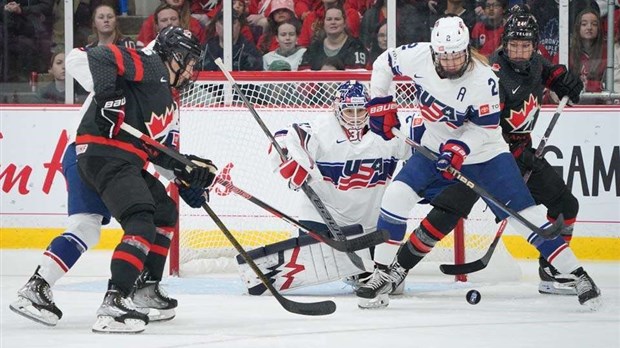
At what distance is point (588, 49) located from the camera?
6539 mm

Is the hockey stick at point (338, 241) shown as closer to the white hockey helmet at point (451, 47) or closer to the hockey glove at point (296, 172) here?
the hockey glove at point (296, 172)

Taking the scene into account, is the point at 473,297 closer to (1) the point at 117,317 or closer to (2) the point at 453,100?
(2) the point at 453,100

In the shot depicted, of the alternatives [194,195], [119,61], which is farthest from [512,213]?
[119,61]

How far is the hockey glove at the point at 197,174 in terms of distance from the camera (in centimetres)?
454

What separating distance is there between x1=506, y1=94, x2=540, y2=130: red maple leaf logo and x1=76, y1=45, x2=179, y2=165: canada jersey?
153 centimetres

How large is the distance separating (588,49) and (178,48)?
267 cm

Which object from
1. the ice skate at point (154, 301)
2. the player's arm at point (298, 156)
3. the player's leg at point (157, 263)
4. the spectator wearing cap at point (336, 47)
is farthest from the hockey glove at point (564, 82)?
Result: the ice skate at point (154, 301)

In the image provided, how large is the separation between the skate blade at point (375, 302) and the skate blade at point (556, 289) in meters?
0.82

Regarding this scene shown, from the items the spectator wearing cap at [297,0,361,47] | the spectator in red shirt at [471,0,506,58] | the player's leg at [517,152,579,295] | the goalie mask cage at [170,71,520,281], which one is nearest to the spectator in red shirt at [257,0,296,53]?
the spectator wearing cap at [297,0,361,47]

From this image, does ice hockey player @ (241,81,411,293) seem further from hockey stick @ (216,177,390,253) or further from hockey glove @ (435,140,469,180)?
hockey glove @ (435,140,469,180)

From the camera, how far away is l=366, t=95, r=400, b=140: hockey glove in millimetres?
5156

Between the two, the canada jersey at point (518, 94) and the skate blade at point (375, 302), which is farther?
the canada jersey at point (518, 94)

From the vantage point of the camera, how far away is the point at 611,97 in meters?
6.43

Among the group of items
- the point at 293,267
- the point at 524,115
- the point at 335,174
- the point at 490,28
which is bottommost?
the point at 293,267
